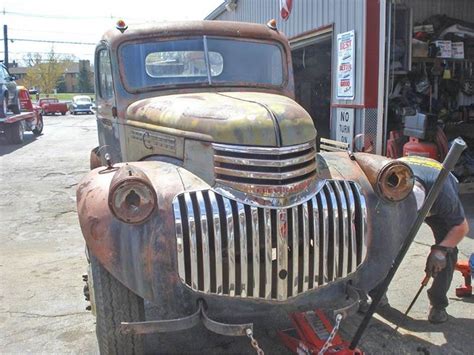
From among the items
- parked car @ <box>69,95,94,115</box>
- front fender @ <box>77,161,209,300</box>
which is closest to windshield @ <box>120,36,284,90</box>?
front fender @ <box>77,161,209,300</box>

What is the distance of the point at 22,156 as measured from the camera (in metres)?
14.5

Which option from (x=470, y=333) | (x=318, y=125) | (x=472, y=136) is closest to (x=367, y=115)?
(x=472, y=136)

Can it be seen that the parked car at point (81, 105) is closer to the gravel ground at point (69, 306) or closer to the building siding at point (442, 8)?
the building siding at point (442, 8)

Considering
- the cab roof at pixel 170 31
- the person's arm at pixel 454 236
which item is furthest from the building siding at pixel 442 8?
the person's arm at pixel 454 236

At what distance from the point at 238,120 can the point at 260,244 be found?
2.29ft

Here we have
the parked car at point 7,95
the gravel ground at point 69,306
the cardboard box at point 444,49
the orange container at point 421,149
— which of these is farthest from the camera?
the parked car at point 7,95

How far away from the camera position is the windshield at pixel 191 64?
4273mm

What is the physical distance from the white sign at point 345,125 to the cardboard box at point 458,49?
2.19 metres

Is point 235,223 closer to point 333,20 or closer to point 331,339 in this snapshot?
point 331,339

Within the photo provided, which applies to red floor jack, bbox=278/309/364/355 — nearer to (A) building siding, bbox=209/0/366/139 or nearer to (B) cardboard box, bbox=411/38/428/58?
(A) building siding, bbox=209/0/366/139

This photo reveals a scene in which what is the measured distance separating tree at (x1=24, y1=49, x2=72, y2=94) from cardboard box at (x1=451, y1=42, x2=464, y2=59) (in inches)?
2400

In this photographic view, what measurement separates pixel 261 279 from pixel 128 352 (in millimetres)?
950

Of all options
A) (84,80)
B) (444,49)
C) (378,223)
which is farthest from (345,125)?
(84,80)

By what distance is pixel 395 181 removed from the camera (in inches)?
128
